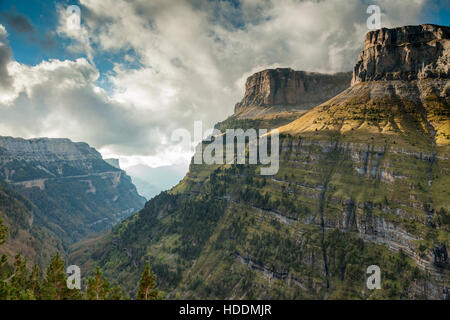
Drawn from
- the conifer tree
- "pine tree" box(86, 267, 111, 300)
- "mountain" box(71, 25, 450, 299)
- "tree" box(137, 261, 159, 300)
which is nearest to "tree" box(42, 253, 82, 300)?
the conifer tree

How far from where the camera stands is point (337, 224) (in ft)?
454

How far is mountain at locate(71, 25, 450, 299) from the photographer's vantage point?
373ft

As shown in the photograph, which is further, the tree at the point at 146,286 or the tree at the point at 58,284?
the tree at the point at 58,284

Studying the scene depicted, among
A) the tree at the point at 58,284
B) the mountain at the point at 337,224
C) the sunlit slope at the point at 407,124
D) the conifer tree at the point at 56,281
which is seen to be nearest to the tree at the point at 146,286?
the tree at the point at 58,284

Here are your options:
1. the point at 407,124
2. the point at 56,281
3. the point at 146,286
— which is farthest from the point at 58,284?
the point at 407,124

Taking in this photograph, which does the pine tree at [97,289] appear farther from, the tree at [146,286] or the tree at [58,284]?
the tree at [146,286]

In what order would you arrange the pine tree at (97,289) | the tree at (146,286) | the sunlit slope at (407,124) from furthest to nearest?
the sunlit slope at (407,124) → the tree at (146,286) → the pine tree at (97,289)

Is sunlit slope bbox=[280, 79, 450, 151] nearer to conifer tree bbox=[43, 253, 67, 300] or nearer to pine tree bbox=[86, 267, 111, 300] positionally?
pine tree bbox=[86, 267, 111, 300]

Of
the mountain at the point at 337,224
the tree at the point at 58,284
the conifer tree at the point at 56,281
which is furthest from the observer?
the mountain at the point at 337,224

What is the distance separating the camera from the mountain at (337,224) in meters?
114

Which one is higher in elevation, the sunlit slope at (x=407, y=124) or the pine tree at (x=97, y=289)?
the sunlit slope at (x=407, y=124)

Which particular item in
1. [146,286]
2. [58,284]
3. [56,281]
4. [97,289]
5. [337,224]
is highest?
[146,286]

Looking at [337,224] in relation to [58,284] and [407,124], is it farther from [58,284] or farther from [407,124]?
[58,284]
